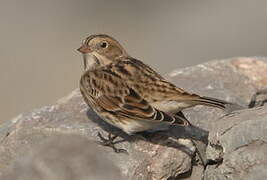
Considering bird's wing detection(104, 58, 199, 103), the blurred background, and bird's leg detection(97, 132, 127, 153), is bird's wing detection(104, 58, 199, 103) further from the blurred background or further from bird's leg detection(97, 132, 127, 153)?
the blurred background

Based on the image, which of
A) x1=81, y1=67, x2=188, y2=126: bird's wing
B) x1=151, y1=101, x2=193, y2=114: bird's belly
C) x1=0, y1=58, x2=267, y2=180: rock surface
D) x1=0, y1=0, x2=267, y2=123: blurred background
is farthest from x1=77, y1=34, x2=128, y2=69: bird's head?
x1=0, y1=0, x2=267, y2=123: blurred background

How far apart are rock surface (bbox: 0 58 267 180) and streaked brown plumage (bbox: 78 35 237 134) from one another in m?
0.27

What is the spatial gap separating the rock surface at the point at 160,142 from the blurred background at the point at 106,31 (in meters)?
7.11

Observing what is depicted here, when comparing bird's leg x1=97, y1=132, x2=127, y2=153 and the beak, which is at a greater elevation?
the beak

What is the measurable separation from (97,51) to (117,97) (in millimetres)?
1067

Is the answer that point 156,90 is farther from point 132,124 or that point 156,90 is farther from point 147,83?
point 132,124

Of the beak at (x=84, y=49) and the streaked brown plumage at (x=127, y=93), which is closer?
the streaked brown plumage at (x=127, y=93)

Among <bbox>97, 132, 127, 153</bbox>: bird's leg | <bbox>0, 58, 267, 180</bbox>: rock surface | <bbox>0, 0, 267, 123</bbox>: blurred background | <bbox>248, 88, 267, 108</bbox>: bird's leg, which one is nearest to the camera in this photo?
<bbox>0, 58, 267, 180</bbox>: rock surface

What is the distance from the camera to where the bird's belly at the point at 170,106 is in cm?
1022

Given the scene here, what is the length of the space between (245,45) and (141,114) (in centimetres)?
1072

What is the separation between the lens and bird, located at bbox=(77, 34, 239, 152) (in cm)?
1007

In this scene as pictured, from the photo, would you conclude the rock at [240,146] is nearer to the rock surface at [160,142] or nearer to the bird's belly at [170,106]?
the rock surface at [160,142]

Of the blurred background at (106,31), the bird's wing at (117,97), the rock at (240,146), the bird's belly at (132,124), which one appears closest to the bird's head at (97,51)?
the bird's wing at (117,97)

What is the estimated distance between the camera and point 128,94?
1053 centimetres
